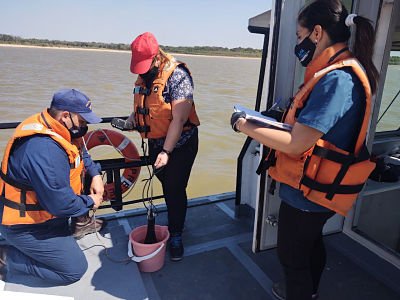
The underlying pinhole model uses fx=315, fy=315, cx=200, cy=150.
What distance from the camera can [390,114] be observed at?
3318 mm

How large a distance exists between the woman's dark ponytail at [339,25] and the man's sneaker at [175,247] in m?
1.45

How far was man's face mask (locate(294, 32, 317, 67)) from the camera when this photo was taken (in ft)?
3.82

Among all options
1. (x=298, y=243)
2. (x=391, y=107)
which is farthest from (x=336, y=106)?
(x=391, y=107)

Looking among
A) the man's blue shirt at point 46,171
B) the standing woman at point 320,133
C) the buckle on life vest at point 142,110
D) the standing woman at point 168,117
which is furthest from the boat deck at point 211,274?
the buckle on life vest at point 142,110

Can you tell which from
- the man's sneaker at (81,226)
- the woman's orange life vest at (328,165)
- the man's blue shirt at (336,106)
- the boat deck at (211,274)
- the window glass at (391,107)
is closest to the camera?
the man's blue shirt at (336,106)

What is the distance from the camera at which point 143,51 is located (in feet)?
5.77

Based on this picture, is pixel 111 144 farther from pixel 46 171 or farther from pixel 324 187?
pixel 324 187

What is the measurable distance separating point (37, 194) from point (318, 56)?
1.43 m

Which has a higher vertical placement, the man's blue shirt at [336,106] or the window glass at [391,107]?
the man's blue shirt at [336,106]

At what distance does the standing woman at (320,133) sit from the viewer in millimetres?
1039

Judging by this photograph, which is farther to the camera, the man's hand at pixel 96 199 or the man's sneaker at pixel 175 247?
the man's sneaker at pixel 175 247

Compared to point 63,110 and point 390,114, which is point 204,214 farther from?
point 390,114

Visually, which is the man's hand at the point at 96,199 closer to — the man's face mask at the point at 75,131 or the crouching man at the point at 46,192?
the crouching man at the point at 46,192

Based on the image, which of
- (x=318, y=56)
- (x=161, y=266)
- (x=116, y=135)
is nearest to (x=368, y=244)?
(x=161, y=266)
